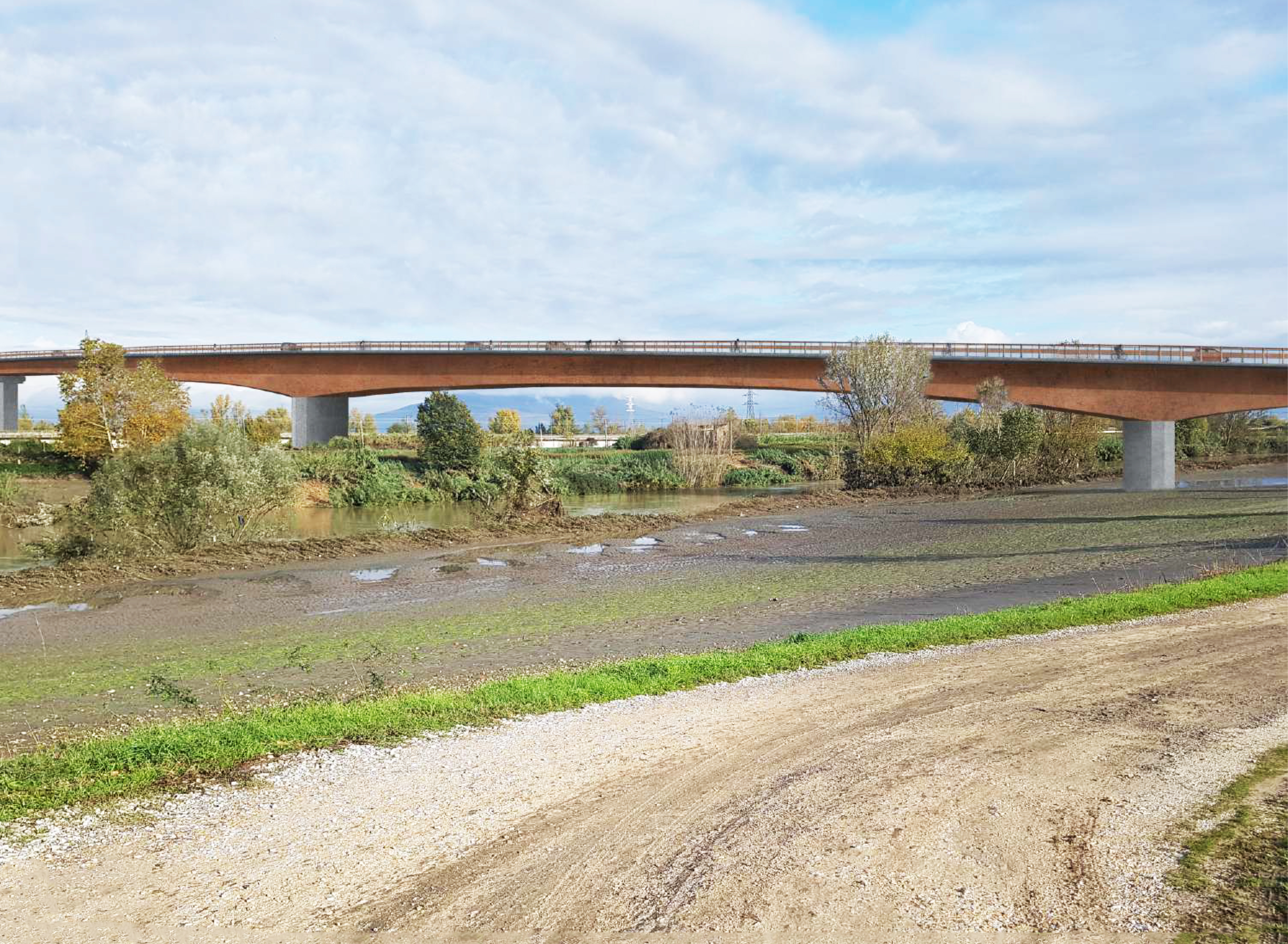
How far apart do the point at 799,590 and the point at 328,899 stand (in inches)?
585

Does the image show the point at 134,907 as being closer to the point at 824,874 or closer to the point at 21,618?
the point at 824,874

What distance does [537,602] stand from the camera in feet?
64.6

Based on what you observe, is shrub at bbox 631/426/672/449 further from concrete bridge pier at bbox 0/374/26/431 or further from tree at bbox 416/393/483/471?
concrete bridge pier at bbox 0/374/26/431

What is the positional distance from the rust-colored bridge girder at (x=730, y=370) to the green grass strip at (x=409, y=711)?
41658 mm

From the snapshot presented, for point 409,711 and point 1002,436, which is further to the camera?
point 1002,436

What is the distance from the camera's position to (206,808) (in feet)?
25.9

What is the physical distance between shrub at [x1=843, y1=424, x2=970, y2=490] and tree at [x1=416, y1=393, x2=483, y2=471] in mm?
20306

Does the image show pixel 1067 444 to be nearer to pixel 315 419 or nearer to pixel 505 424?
pixel 315 419

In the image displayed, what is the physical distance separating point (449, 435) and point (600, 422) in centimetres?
5342

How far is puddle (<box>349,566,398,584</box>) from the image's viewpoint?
22938 millimetres

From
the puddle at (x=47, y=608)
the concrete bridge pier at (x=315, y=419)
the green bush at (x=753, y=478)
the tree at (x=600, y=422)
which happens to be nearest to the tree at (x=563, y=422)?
the tree at (x=600, y=422)

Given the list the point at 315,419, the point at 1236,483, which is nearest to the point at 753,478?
the point at 1236,483

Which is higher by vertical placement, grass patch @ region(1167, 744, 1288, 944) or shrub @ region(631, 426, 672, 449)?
shrub @ region(631, 426, 672, 449)

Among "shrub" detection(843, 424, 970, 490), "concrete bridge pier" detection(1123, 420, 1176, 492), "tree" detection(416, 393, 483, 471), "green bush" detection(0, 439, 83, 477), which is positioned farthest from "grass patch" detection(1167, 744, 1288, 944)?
"green bush" detection(0, 439, 83, 477)
